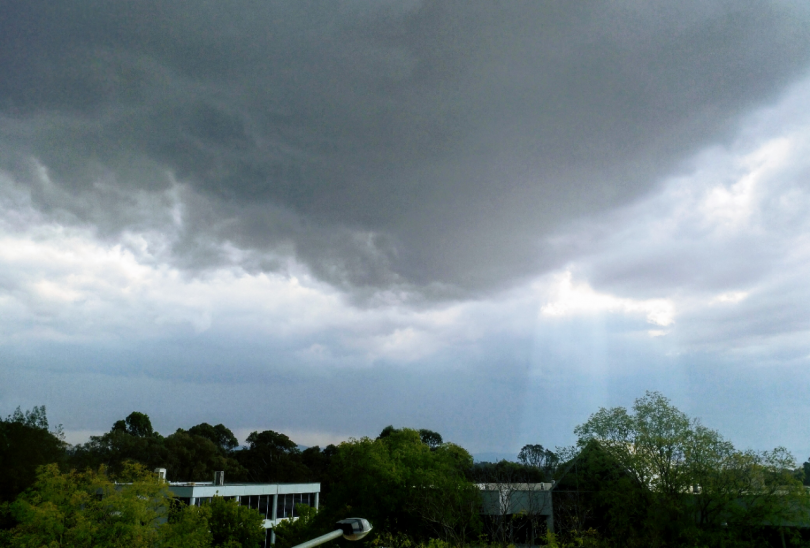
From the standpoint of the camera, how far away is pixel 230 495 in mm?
58062

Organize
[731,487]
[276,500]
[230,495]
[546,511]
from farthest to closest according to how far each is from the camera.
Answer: [276,500], [230,495], [546,511], [731,487]

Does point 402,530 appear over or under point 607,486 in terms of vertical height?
under

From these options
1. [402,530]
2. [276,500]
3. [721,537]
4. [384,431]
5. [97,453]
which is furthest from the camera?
[384,431]

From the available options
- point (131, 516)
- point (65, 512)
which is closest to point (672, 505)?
point (131, 516)

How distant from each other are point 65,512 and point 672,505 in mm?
39518

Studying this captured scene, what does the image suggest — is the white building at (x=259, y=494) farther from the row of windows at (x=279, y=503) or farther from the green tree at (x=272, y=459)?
the green tree at (x=272, y=459)

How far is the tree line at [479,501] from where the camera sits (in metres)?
35.2

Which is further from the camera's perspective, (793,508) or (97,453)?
(97,453)

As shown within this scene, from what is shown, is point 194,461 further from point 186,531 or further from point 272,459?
point 186,531

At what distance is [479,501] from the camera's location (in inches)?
1810

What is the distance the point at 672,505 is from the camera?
1470 inches

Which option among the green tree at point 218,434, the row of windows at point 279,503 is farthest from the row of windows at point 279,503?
the green tree at point 218,434

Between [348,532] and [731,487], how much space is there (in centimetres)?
3331

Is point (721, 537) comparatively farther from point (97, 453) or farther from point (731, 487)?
point (97, 453)
